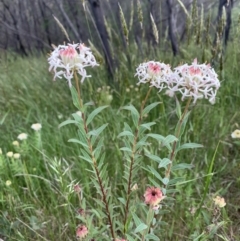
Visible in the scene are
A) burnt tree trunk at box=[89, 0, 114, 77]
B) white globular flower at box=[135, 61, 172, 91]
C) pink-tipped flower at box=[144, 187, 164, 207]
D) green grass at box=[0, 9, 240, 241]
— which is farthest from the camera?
burnt tree trunk at box=[89, 0, 114, 77]

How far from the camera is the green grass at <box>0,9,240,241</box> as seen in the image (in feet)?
5.70

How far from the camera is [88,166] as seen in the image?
2.15 m

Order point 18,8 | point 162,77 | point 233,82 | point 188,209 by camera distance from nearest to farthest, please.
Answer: point 162,77 → point 188,209 → point 233,82 → point 18,8

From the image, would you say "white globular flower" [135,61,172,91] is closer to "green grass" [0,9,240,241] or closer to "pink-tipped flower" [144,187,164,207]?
"pink-tipped flower" [144,187,164,207]

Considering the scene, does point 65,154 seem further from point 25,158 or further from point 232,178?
point 232,178

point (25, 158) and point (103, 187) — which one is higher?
point (103, 187)

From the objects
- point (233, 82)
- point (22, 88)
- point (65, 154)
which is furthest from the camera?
point (22, 88)

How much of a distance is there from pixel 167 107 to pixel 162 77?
5.12ft

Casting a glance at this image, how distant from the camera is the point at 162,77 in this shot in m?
1.22

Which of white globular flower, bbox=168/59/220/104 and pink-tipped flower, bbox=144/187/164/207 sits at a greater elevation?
white globular flower, bbox=168/59/220/104

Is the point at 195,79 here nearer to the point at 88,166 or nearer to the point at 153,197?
the point at 153,197

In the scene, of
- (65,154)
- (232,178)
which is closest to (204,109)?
(232,178)

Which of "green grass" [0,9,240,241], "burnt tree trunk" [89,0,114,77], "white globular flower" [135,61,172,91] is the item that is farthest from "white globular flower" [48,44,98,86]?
"burnt tree trunk" [89,0,114,77]

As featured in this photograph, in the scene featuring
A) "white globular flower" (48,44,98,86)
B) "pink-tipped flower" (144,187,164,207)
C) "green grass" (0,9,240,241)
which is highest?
"white globular flower" (48,44,98,86)
